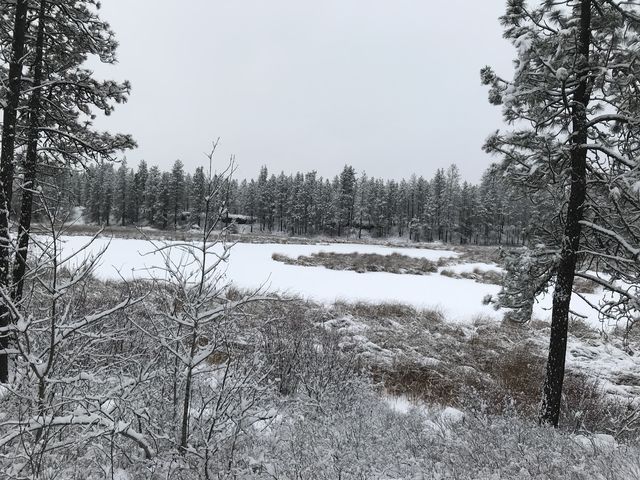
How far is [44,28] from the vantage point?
6672 mm

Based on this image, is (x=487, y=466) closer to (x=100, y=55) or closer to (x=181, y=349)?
(x=181, y=349)

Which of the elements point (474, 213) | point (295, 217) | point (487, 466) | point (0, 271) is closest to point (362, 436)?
point (487, 466)

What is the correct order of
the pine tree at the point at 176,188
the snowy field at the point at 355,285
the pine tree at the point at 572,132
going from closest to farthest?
the pine tree at the point at 572,132 < the snowy field at the point at 355,285 < the pine tree at the point at 176,188

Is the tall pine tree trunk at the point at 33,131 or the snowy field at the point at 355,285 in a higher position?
the tall pine tree trunk at the point at 33,131

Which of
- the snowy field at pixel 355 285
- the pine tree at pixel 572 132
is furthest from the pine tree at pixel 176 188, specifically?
the pine tree at pixel 572 132

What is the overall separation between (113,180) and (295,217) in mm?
38375

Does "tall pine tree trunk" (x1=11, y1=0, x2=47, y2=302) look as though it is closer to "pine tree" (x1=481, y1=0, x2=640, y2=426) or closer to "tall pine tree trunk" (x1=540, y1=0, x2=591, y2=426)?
"pine tree" (x1=481, y1=0, x2=640, y2=426)

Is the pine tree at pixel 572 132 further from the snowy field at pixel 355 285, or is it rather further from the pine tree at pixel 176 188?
the pine tree at pixel 176 188

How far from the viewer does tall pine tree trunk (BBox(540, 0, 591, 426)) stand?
17.8 feet

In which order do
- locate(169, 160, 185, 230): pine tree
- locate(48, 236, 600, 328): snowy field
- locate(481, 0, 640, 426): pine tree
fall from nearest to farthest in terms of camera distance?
locate(481, 0, 640, 426): pine tree → locate(48, 236, 600, 328): snowy field → locate(169, 160, 185, 230): pine tree

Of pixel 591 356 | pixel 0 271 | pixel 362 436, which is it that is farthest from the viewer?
pixel 591 356

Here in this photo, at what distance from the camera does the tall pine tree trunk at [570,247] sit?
541 cm

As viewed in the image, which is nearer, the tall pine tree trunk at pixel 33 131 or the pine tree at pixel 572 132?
the pine tree at pixel 572 132

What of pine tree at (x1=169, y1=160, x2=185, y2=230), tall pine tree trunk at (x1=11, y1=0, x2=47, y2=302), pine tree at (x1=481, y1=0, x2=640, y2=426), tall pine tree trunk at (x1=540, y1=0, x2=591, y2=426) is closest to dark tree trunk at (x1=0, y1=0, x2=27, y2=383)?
tall pine tree trunk at (x1=11, y1=0, x2=47, y2=302)
